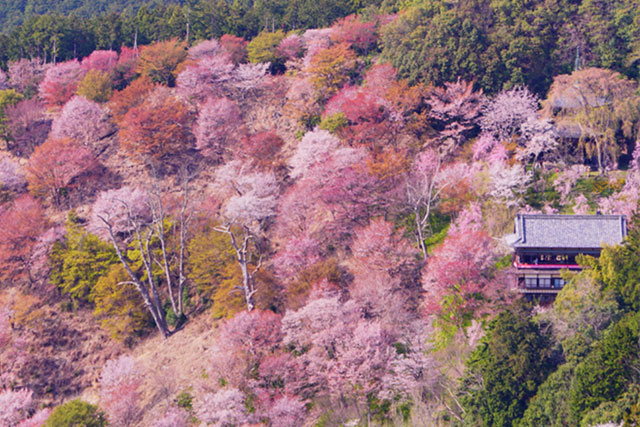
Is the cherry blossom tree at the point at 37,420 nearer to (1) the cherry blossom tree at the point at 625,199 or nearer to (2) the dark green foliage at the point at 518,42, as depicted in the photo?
(1) the cherry blossom tree at the point at 625,199

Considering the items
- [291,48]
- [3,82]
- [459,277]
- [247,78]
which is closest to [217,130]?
[247,78]

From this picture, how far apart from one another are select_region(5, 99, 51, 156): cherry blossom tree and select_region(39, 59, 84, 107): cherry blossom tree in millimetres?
1953

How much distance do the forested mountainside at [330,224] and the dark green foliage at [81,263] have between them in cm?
12

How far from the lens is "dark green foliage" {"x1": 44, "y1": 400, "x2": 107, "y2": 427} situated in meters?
24.3

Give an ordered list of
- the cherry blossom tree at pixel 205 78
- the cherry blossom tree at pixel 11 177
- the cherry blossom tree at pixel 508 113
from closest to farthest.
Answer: the cherry blossom tree at pixel 508 113 < the cherry blossom tree at pixel 11 177 < the cherry blossom tree at pixel 205 78

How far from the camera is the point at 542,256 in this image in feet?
80.9

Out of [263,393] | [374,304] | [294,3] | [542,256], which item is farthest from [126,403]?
[294,3]

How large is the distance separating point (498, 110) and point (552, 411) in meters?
18.7

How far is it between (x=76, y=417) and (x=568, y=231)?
18719mm

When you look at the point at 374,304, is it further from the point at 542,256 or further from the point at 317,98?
the point at 317,98

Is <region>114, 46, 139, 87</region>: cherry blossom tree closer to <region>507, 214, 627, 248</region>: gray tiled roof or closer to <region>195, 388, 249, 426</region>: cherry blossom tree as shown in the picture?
<region>195, 388, 249, 426</region>: cherry blossom tree

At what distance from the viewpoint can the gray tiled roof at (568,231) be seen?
24.2 m

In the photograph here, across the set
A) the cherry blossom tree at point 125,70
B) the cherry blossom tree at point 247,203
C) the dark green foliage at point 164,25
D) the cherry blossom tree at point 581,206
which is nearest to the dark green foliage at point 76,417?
the cherry blossom tree at point 247,203

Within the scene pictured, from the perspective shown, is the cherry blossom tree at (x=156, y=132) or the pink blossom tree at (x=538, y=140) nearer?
the pink blossom tree at (x=538, y=140)
